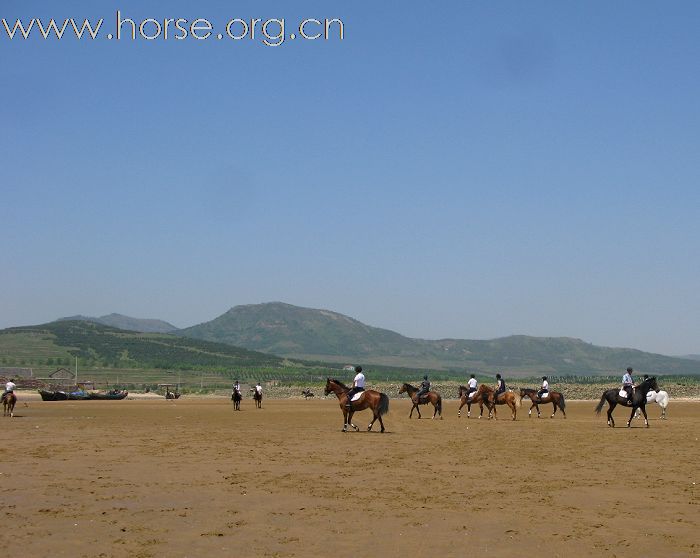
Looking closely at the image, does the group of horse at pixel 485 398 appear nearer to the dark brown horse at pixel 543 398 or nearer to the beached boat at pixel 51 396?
the dark brown horse at pixel 543 398

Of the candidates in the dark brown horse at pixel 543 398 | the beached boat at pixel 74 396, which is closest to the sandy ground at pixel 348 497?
the dark brown horse at pixel 543 398

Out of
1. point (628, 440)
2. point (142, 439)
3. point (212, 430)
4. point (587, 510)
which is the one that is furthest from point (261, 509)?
point (212, 430)

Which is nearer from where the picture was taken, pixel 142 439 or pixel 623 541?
pixel 623 541

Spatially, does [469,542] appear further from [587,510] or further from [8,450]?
[8,450]

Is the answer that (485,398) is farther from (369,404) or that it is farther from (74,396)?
(74,396)

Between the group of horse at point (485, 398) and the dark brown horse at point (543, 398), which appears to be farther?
the dark brown horse at point (543, 398)

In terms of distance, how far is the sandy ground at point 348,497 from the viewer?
12.0 meters

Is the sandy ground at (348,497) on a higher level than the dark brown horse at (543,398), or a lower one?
lower

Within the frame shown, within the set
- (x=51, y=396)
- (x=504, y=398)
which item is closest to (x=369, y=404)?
(x=504, y=398)

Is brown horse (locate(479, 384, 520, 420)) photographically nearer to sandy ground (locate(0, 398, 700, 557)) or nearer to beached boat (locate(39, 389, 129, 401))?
sandy ground (locate(0, 398, 700, 557))

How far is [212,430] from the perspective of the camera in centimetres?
3394

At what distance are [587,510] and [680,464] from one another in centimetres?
771

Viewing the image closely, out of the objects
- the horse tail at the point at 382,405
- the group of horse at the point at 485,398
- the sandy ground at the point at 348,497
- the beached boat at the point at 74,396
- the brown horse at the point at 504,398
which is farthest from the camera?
the beached boat at the point at 74,396

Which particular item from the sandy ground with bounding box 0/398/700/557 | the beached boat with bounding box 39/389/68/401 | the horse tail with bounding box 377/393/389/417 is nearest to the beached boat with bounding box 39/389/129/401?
the beached boat with bounding box 39/389/68/401
